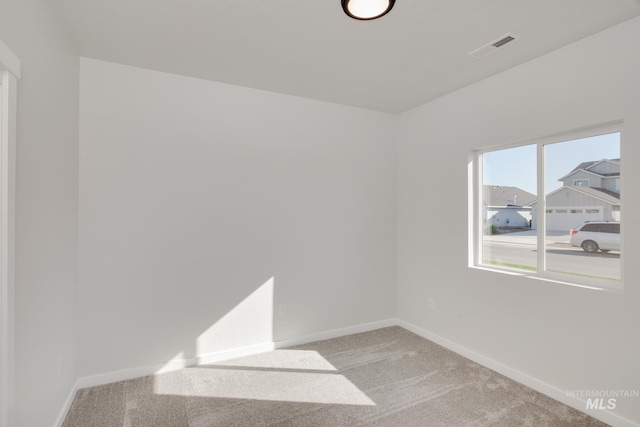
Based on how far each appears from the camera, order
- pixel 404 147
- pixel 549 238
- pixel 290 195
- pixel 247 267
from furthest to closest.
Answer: pixel 404 147 < pixel 290 195 < pixel 247 267 < pixel 549 238

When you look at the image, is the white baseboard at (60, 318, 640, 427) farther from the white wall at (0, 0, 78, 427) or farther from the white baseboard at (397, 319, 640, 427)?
the white wall at (0, 0, 78, 427)

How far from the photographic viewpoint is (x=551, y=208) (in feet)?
8.79

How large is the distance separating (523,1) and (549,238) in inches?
72.0

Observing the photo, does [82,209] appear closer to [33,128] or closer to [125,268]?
[125,268]

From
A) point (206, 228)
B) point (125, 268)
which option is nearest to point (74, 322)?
point (125, 268)

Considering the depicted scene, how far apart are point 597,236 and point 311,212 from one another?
2.48m

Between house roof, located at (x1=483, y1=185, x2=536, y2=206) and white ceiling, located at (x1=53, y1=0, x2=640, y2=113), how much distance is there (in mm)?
1071

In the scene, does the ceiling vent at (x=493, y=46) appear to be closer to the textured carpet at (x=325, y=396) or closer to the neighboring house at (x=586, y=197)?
the neighboring house at (x=586, y=197)

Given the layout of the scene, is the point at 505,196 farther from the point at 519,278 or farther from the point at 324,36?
the point at 324,36

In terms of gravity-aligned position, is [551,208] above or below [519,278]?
above

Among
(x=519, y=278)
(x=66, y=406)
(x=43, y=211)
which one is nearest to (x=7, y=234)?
(x=43, y=211)

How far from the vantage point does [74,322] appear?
2.47 metres

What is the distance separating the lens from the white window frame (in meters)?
1.35

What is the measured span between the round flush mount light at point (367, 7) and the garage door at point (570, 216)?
214 cm
